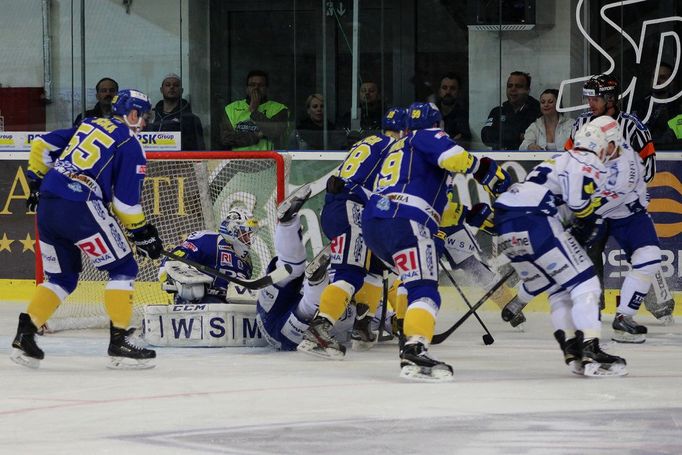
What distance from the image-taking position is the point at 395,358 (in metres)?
6.23

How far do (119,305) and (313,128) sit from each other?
3.01 meters

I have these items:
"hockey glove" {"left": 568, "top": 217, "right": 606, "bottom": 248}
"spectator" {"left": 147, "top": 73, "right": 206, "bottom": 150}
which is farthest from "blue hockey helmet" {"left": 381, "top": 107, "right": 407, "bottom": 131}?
"spectator" {"left": 147, "top": 73, "right": 206, "bottom": 150}

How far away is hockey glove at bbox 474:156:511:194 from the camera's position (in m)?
5.56

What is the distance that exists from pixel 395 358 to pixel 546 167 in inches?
46.3

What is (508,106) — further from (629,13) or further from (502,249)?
(502,249)

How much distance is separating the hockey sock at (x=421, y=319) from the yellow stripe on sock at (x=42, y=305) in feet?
5.03

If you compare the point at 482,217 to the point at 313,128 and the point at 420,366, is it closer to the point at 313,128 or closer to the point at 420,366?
the point at 420,366

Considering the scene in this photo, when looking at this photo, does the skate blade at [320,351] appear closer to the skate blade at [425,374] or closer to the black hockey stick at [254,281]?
the black hockey stick at [254,281]

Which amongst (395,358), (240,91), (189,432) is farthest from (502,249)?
(240,91)

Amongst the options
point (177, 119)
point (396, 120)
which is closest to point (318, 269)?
point (396, 120)

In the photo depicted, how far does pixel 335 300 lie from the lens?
6172 mm

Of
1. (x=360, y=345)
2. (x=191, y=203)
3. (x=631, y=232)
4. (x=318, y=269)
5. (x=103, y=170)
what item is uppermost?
(x=103, y=170)

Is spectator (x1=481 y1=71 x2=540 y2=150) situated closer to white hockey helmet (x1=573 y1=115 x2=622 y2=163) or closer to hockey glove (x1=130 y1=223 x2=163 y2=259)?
white hockey helmet (x1=573 y1=115 x2=622 y2=163)

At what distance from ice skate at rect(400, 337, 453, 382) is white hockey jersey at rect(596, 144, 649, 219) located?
65.4 inches
